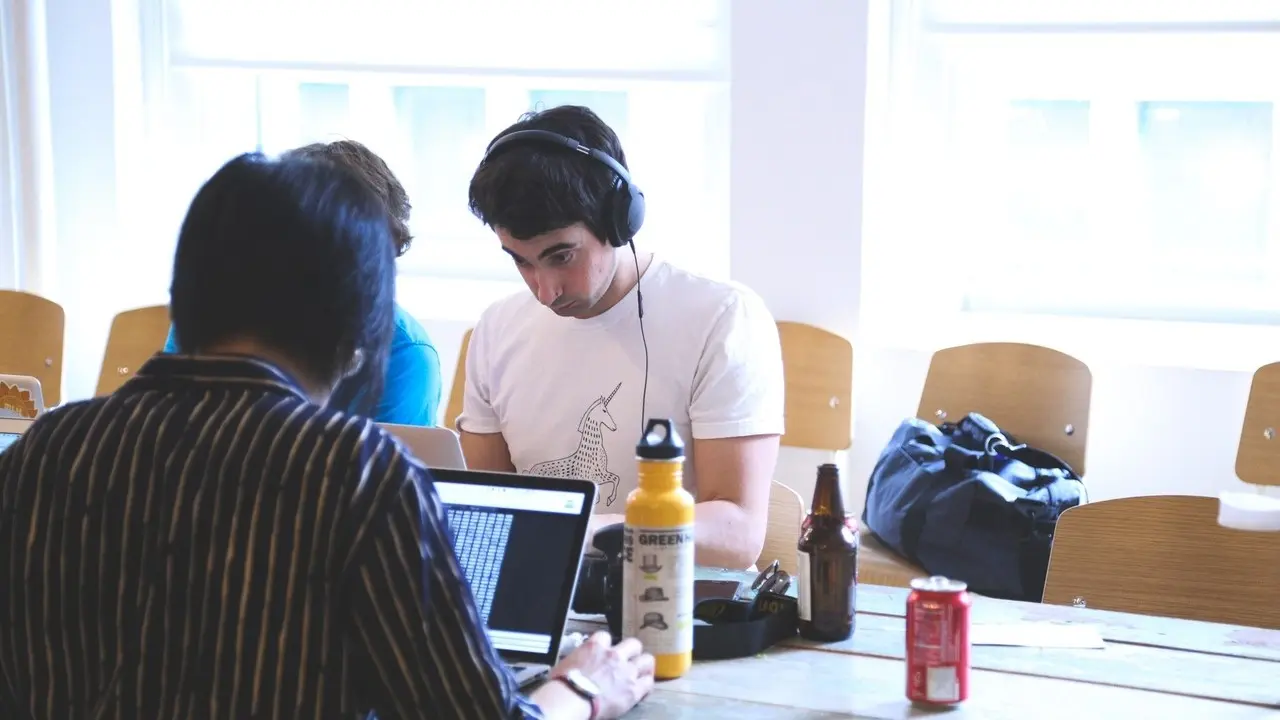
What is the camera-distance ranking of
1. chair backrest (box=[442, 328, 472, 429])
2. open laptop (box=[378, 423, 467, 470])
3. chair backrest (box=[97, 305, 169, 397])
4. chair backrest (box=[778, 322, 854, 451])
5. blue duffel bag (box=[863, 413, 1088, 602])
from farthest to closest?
chair backrest (box=[97, 305, 169, 397]) → chair backrest (box=[442, 328, 472, 429]) → chair backrest (box=[778, 322, 854, 451]) → blue duffel bag (box=[863, 413, 1088, 602]) → open laptop (box=[378, 423, 467, 470])

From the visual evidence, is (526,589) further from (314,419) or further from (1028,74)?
(1028,74)

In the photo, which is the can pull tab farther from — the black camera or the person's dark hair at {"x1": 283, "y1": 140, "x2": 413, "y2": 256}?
the person's dark hair at {"x1": 283, "y1": 140, "x2": 413, "y2": 256}

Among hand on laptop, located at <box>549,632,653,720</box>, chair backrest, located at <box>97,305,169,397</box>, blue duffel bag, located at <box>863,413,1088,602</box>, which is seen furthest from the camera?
chair backrest, located at <box>97,305,169,397</box>

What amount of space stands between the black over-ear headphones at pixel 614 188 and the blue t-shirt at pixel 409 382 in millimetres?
330

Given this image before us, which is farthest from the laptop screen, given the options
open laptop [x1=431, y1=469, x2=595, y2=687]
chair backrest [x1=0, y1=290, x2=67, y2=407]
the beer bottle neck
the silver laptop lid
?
chair backrest [x1=0, y1=290, x2=67, y2=407]

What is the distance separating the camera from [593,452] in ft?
6.29

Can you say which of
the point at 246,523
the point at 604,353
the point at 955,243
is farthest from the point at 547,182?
the point at 955,243

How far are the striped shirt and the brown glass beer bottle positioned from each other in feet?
1.66

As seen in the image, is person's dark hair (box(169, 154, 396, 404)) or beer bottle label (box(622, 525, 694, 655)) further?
beer bottle label (box(622, 525, 694, 655))

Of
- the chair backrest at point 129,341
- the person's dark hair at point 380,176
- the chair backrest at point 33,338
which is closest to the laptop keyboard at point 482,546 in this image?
the person's dark hair at point 380,176

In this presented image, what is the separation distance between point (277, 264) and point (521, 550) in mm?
475

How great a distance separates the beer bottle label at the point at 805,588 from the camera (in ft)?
4.78

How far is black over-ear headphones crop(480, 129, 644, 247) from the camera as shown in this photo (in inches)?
67.2

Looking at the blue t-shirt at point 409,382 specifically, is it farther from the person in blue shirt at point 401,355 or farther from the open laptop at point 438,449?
the open laptop at point 438,449
